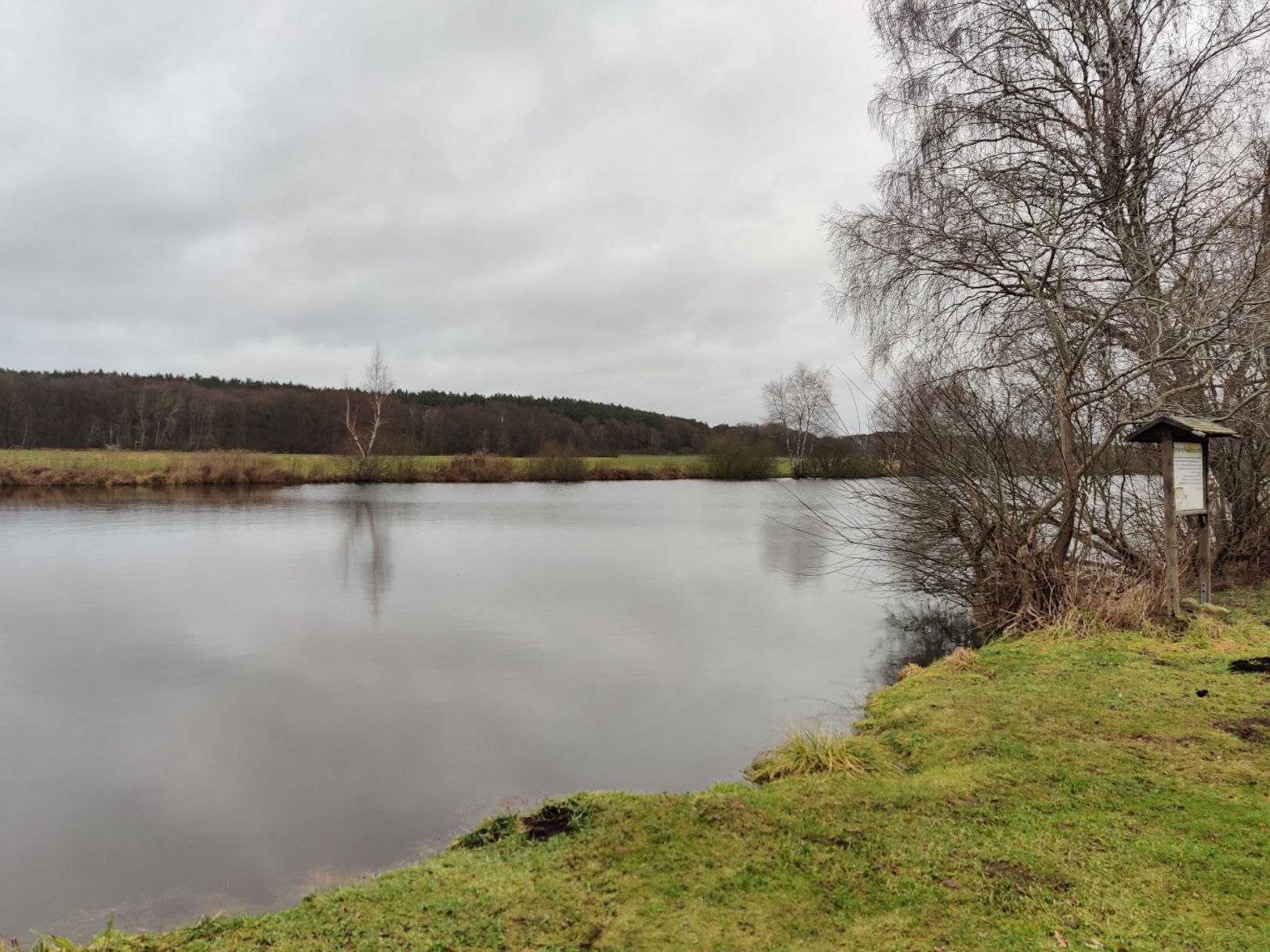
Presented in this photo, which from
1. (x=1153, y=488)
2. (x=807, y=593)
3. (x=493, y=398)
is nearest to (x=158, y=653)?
(x=807, y=593)

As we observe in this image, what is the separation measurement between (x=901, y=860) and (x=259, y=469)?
37.3 m

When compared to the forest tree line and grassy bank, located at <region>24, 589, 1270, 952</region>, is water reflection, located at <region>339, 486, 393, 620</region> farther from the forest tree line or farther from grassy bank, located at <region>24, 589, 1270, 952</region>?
the forest tree line

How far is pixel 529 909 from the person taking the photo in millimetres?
2777

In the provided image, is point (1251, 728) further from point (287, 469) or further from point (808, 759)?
point (287, 469)

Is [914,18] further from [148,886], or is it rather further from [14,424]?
[14,424]

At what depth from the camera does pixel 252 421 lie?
237 ft

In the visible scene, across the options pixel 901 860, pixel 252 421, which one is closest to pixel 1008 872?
pixel 901 860

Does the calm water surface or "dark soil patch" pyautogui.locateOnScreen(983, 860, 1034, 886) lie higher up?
"dark soil patch" pyautogui.locateOnScreen(983, 860, 1034, 886)

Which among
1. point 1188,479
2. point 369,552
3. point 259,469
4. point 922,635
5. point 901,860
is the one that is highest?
point 1188,479

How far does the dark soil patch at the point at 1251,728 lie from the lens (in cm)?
405

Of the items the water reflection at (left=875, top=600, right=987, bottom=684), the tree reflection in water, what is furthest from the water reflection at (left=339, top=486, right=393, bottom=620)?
the water reflection at (left=875, top=600, right=987, bottom=684)

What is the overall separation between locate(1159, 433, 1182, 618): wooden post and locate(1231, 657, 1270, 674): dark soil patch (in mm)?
1240

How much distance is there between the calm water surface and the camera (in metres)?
4.15

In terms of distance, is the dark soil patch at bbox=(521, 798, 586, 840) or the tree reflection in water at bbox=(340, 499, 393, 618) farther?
the tree reflection in water at bbox=(340, 499, 393, 618)
